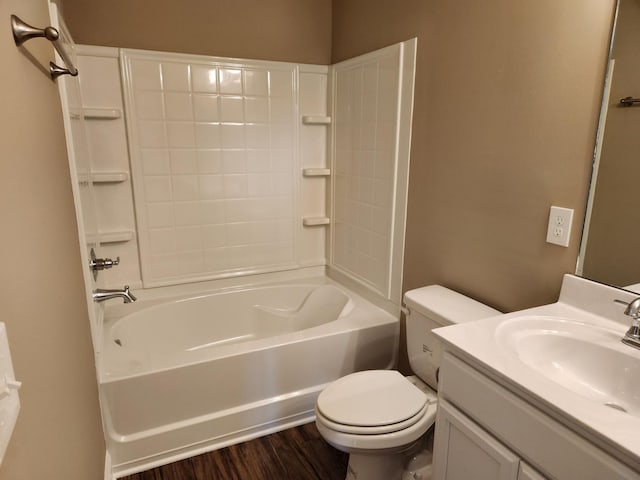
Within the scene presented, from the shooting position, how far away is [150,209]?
7.95 feet

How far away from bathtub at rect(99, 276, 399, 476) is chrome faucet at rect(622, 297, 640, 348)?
48.4 inches

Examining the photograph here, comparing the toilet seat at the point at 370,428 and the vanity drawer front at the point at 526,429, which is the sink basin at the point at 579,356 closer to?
the vanity drawer front at the point at 526,429

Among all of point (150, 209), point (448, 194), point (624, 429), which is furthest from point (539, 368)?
point (150, 209)

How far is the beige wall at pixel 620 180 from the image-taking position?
119 centimetres

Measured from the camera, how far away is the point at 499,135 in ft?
5.17

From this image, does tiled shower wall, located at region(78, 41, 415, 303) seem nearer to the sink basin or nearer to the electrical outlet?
the electrical outlet

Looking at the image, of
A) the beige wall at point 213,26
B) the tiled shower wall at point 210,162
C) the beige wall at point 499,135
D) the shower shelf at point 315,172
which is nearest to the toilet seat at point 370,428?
the beige wall at point 499,135

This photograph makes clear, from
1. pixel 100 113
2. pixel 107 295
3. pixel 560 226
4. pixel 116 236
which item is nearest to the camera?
pixel 560 226

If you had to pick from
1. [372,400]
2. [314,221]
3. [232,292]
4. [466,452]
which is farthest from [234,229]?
[466,452]

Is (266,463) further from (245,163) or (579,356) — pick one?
(245,163)

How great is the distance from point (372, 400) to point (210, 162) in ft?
5.52

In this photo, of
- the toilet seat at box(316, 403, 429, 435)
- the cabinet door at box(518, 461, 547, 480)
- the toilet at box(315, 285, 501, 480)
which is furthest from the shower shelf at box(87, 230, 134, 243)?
the cabinet door at box(518, 461, 547, 480)

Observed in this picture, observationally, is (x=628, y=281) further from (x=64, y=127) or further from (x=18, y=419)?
(x=64, y=127)

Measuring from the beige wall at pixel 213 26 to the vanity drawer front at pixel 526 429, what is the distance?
7.12ft
